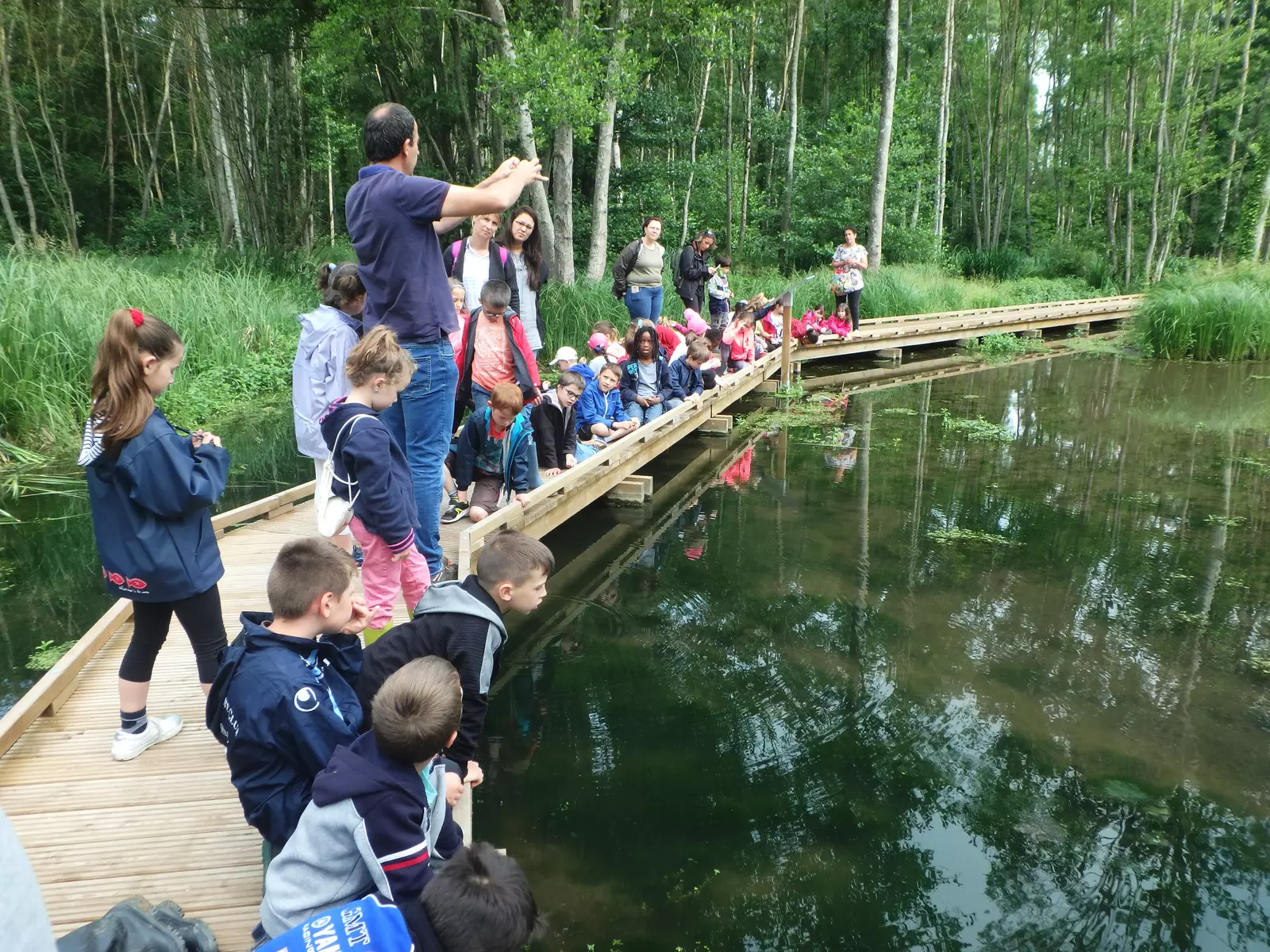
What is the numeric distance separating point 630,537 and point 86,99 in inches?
963

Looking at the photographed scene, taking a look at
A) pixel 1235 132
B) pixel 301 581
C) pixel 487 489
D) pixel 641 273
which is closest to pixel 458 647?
pixel 301 581

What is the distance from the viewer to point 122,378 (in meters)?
2.58

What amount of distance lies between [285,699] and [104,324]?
7.49 meters

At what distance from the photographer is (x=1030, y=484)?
24.6ft

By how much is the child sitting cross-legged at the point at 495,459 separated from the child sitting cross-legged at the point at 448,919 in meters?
3.33

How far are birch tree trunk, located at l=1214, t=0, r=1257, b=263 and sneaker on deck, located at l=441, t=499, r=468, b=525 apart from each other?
2154cm

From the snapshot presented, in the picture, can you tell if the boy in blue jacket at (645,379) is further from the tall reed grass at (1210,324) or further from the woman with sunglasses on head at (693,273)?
the tall reed grass at (1210,324)

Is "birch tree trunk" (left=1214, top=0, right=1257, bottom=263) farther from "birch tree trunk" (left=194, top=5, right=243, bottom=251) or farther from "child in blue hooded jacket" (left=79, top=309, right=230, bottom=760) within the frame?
"child in blue hooded jacket" (left=79, top=309, right=230, bottom=760)

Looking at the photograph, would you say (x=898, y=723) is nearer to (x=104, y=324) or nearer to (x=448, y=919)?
(x=448, y=919)

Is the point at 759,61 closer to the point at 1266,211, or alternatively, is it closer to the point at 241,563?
the point at 1266,211

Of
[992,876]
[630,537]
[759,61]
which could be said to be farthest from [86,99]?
[992,876]

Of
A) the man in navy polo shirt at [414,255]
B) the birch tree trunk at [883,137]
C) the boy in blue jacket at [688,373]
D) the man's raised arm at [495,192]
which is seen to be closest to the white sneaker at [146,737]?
the man in navy polo shirt at [414,255]

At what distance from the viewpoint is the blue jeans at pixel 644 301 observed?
29.3ft

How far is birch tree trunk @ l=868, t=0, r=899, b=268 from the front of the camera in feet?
55.3
